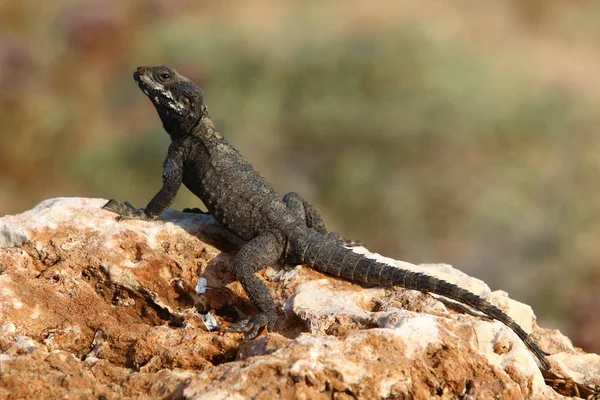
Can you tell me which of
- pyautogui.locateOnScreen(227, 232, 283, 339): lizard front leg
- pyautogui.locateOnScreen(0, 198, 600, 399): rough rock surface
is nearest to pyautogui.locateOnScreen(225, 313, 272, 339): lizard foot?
pyautogui.locateOnScreen(227, 232, 283, 339): lizard front leg

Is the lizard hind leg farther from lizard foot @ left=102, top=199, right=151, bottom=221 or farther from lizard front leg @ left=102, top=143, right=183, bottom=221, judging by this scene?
lizard foot @ left=102, top=199, right=151, bottom=221

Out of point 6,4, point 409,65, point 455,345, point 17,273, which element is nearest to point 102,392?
point 17,273

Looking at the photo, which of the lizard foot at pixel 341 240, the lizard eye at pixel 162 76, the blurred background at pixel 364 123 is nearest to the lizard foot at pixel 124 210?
the lizard eye at pixel 162 76

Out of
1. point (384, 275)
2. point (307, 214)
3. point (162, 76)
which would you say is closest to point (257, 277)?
point (384, 275)

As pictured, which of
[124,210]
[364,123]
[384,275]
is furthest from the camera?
[364,123]

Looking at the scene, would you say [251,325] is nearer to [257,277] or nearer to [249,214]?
[257,277]

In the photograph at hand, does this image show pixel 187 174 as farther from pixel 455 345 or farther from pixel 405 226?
pixel 405 226

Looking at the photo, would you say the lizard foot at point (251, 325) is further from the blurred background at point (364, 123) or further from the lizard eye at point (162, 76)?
the blurred background at point (364, 123)

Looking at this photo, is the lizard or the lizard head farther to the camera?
the lizard head
